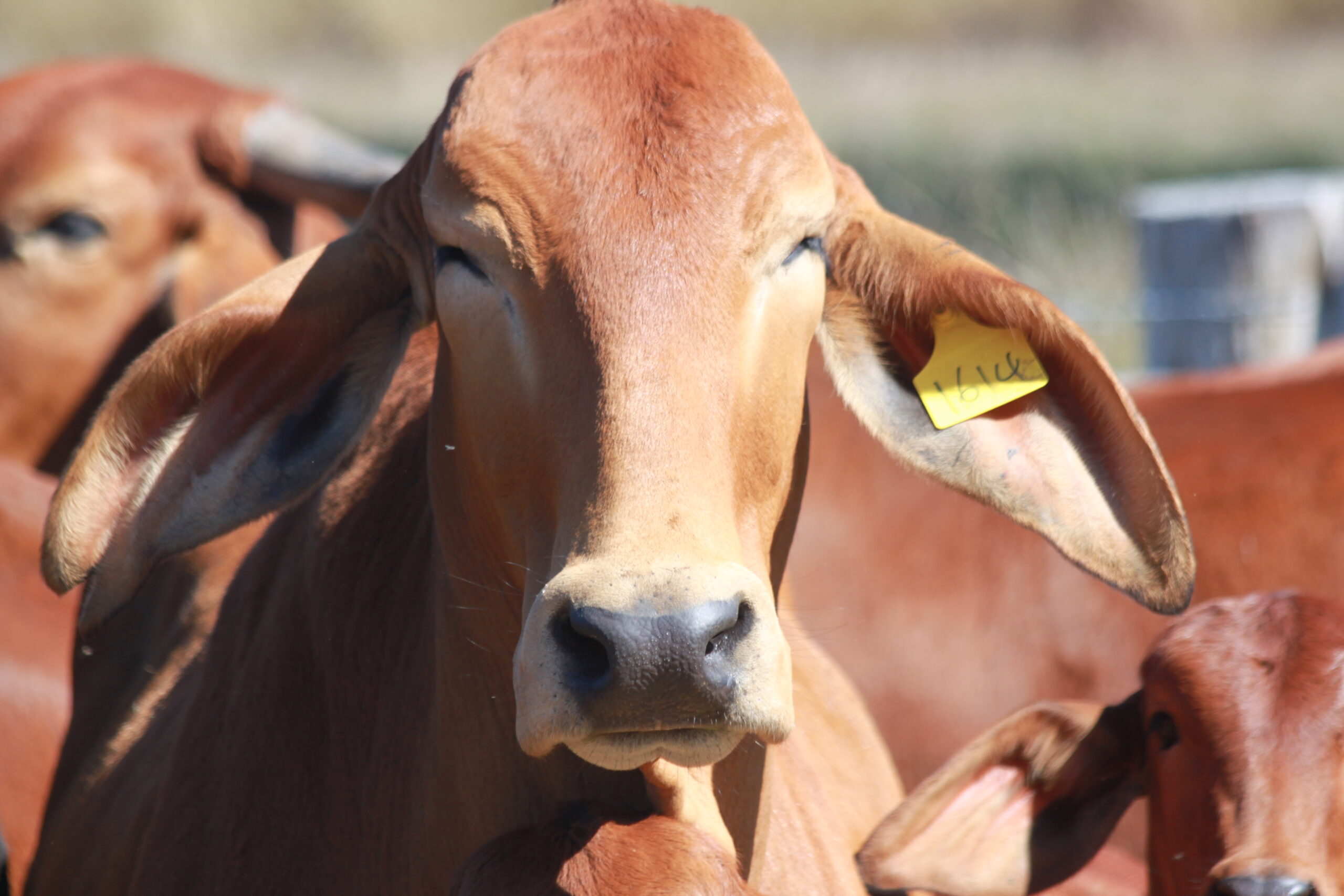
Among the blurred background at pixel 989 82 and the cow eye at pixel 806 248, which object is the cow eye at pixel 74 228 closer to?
the cow eye at pixel 806 248

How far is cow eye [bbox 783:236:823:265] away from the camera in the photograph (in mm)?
2322

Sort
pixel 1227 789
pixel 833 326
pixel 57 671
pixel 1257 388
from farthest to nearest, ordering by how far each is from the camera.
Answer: pixel 1257 388 < pixel 57 671 < pixel 1227 789 < pixel 833 326

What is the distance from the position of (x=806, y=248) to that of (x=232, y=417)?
966 mm

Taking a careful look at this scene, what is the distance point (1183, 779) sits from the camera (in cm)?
288

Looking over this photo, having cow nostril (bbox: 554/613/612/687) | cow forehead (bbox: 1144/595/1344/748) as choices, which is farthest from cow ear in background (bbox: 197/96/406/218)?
cow nostril (bbox: 554/613/612/687)

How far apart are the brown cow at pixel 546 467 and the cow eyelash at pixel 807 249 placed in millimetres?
10

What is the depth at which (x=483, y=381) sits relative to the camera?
2.26 m

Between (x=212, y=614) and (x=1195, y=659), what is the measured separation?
1.94 meters

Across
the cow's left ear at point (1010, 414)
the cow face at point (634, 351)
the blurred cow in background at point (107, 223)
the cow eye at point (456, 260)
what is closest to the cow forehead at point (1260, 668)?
the cow's left ear at point (1010, 414)

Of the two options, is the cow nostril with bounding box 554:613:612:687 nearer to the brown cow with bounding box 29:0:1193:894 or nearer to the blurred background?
the brown cow with bounding box 29:0:1193:894

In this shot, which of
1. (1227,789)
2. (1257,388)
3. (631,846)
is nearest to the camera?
(631,846)

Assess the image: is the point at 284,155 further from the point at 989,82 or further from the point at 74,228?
the point at 989,82

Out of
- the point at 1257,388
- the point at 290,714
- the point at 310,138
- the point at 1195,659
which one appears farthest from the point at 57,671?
the point at 1257,388

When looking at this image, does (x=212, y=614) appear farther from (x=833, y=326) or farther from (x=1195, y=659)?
(x=1195, y=659)
